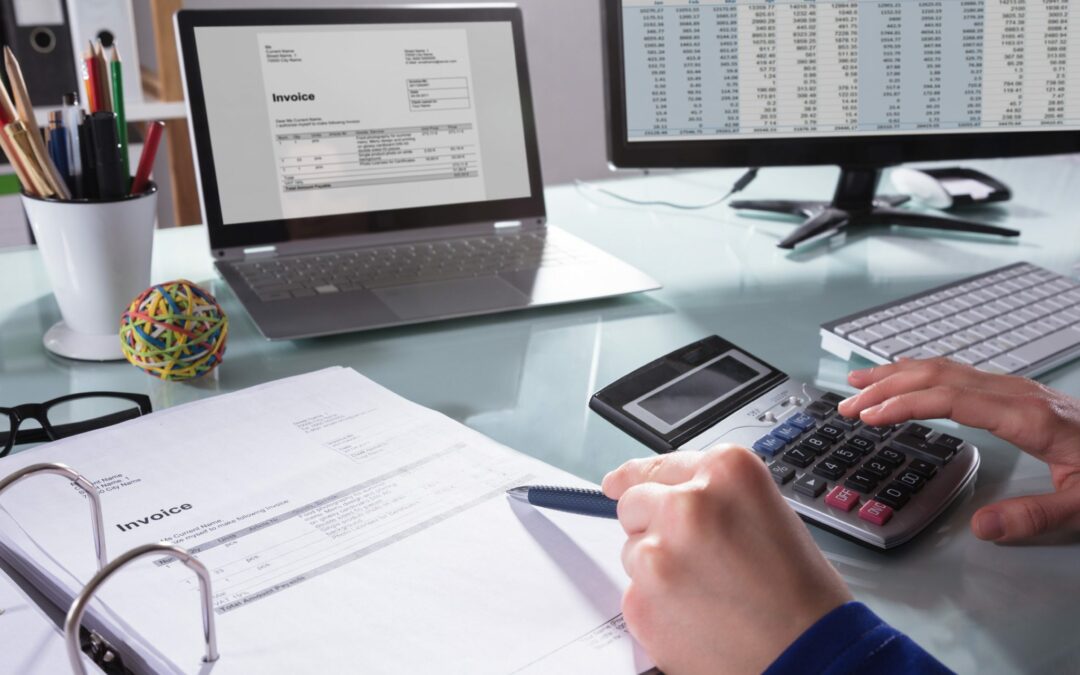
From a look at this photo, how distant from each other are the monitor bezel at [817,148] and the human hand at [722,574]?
2.03 feet

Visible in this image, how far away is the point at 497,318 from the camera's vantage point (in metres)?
0.85

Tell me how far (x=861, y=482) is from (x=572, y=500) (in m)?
0.17

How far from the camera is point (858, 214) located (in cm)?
114

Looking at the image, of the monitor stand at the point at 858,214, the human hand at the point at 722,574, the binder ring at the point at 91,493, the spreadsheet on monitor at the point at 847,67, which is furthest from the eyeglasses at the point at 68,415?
the monitor stand at the point at 858,214

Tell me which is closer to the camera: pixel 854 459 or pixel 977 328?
pixel 854 459

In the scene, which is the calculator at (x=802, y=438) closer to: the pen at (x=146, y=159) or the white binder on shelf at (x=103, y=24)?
the pen at (x=146, y=159)

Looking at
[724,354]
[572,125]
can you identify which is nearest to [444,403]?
[724,354]

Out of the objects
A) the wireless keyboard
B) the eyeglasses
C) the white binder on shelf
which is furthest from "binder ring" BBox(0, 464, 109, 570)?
the white binder on shelf

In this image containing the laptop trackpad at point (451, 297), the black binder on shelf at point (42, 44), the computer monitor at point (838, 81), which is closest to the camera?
the laptop trackpad at point (451, 297)

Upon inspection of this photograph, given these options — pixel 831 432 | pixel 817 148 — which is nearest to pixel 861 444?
pixel 831 432

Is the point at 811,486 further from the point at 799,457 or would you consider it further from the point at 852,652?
the point at 852,652

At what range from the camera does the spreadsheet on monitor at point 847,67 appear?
3.27 ft

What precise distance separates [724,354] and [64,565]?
0.43 meters

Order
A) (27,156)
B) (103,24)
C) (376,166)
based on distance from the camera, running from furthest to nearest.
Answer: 1. (103,24)
2. (376,166)
3. (27,156)
